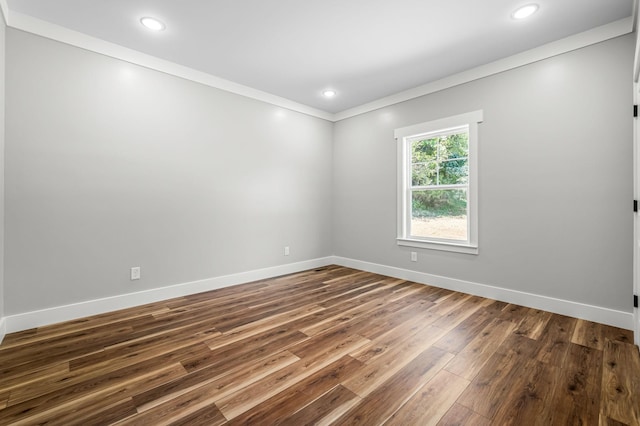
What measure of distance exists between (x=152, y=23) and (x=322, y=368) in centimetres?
323

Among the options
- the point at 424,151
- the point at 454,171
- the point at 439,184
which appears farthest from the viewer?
the point at 424,151

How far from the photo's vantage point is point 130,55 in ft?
9.96

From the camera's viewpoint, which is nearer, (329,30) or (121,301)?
(329,30)

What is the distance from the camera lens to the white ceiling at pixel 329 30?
238cm

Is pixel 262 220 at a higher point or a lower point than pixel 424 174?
lower

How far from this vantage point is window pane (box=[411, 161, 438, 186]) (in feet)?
13.1

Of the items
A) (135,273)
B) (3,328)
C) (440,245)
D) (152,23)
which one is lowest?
(3,328)

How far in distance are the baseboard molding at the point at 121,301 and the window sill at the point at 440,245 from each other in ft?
6.25

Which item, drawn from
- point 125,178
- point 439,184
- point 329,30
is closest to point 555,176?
point 439,184

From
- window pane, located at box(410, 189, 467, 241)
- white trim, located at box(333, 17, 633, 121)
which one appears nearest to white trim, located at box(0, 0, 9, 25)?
→ white trim, located at box(333, 17, 633, 121)

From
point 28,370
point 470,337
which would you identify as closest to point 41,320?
point 28,370

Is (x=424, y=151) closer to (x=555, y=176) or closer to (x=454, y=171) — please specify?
(x=454, y=171)

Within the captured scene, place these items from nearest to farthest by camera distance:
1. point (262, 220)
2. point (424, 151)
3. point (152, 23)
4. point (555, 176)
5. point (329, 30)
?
point (152, 23) < point (329, 30) < point (555, 176) < point (424, 151) < point (262, 220)

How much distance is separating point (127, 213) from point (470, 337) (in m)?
3.50
